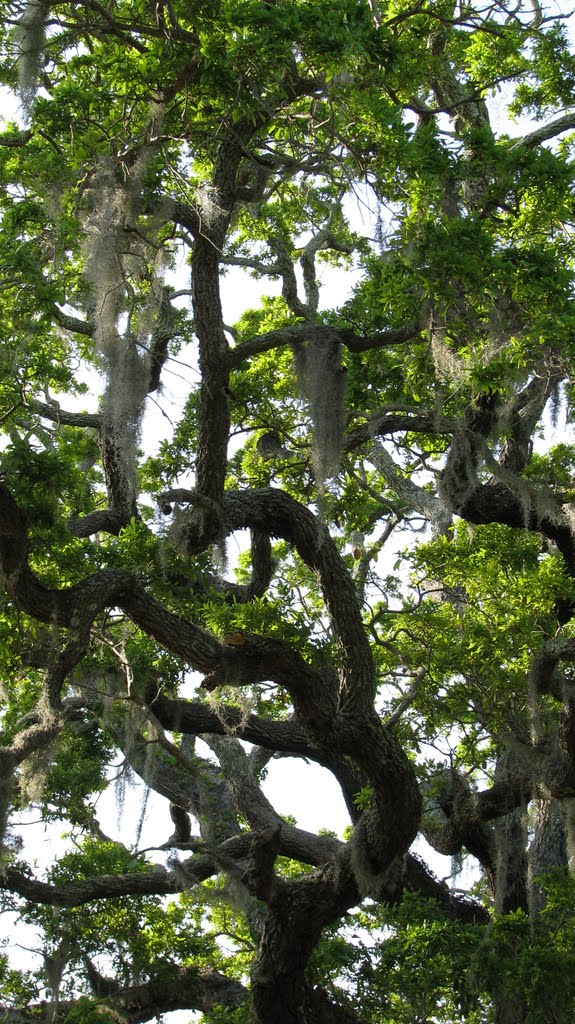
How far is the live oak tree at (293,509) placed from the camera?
6.44m

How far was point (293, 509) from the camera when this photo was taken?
786 centimetres

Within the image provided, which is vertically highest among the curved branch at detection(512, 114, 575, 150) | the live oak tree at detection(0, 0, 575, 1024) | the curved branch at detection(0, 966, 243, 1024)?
the curved branch at detection(512, 114, 575, 150)

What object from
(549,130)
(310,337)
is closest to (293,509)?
(310,337)

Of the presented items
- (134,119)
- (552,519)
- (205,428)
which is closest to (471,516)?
(552,519)

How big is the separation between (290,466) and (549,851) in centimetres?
359

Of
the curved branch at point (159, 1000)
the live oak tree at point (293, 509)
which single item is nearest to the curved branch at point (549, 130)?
the live oak tree at point (293, 509)

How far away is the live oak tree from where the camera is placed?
6.44m

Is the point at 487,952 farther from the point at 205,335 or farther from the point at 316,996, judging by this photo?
the point at 205,335

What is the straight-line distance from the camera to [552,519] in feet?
26.9

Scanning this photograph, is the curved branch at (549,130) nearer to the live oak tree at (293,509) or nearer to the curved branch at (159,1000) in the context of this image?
the live oak tree at (293,509)

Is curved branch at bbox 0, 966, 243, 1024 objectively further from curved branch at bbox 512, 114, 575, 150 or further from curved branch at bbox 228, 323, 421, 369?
curved branch at bbox 512, 114, 575, 150

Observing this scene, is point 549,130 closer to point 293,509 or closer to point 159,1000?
point 293,509

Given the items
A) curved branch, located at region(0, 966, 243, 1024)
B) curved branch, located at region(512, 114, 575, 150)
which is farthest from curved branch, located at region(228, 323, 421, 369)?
curved branch, located at region(0, 966, 243, 1024)

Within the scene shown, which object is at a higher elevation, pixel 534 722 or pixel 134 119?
pixel 134 119
